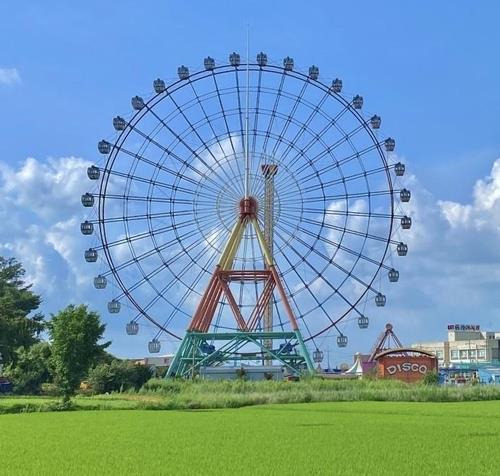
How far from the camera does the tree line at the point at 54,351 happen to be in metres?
45.5

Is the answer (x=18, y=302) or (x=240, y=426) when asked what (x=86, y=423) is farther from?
(x=18, y=302)

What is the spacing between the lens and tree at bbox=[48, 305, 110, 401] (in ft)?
149

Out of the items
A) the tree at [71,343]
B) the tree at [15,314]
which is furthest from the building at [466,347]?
the tree at [71,343]

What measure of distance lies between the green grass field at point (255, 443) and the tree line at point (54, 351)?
8824 mm

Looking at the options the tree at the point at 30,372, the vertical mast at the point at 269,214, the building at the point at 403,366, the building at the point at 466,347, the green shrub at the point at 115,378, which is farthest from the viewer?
the building at the point at 466,347

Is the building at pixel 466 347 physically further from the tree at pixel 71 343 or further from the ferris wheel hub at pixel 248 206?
the tree at pixel 71 343

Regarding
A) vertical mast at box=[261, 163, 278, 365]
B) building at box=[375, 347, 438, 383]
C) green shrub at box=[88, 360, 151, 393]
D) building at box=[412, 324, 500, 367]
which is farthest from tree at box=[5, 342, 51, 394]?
building at box=[412, 324, 500, 367]

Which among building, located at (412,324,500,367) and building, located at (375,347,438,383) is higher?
building, located at (412,324,500,367)

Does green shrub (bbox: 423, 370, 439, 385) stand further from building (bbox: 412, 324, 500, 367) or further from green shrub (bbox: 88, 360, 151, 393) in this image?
building (bbox: 412, 324, 500, 367)

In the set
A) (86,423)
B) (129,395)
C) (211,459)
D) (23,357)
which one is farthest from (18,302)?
(211,459)

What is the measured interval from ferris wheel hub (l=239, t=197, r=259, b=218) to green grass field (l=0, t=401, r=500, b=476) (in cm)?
2067

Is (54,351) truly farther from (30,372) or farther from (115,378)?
(30,372)

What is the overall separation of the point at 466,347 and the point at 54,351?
397 feet

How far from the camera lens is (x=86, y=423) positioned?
31.4 meters
